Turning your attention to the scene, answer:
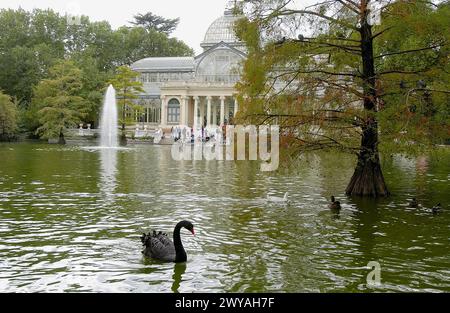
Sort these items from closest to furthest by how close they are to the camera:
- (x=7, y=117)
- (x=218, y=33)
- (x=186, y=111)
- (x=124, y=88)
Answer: (x=7, y=117) < (x=124, y=88) < (x=186, y=111) < (x=218, y=33)

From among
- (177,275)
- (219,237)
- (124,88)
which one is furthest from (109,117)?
(177,275)

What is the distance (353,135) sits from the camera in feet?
58.4

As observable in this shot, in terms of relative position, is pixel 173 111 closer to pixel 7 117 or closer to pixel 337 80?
pixel 7 117

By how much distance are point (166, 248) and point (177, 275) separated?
0.94 m

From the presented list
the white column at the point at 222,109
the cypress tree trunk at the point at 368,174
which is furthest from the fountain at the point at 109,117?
the cypress tree trunk at the point at 368,174

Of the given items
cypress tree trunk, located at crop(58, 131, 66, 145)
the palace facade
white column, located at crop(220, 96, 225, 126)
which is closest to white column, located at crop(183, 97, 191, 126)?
the palace facade

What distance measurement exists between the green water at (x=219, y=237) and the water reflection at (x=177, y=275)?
3cm

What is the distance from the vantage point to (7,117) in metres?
56.4

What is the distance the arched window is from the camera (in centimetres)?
7319

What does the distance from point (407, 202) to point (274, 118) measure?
15.3 feet

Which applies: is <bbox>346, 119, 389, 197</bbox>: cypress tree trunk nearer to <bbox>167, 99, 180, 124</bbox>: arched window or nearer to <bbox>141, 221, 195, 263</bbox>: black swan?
<bbox>141, 221, 195, 263</bbox>: black swan

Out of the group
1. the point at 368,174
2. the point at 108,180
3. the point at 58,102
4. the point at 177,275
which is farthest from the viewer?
the point at 58,102
